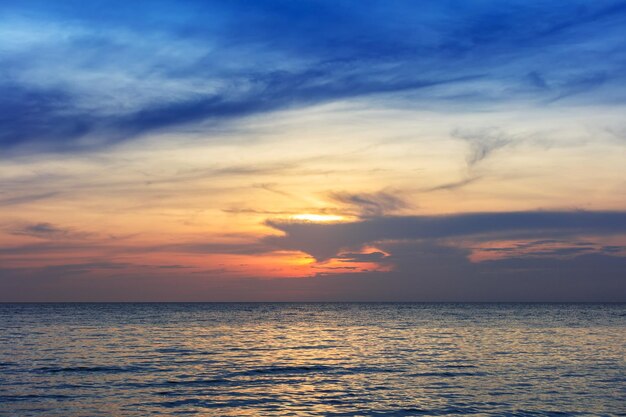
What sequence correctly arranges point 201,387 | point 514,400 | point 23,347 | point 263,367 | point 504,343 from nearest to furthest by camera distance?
1. point 514,400
2. point 201,387
3. point 263,367
4. point 23,347
5. point 504,343

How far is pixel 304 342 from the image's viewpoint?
3228 inches

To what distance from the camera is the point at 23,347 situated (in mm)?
70875

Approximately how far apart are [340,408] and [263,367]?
18887 millimetres

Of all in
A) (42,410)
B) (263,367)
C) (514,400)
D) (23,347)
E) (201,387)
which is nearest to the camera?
(42,410)

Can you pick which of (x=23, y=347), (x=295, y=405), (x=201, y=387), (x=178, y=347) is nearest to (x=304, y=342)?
(x=178, y=347)

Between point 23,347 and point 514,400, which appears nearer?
point 514,400

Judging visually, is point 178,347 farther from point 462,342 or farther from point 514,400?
point 514,400

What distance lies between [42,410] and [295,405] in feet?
46.2

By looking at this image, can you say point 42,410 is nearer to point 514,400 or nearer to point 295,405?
point 295,405

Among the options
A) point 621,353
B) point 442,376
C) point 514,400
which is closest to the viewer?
point 514,400

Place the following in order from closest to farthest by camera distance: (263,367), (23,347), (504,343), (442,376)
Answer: (442,376)
(263,367)
(23,347)
(504,343)

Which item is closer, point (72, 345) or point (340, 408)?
point (340, 408)

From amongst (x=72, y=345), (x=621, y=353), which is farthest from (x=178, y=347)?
(x=621, y=353)

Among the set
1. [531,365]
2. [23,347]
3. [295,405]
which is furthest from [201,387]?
[23,347]
